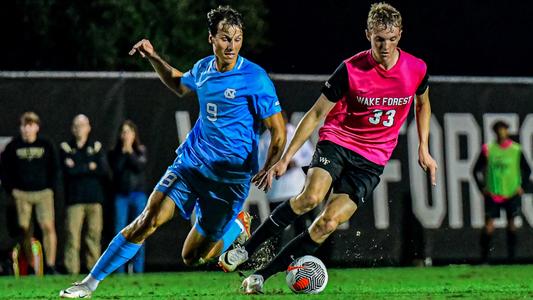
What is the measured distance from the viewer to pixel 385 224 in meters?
17.3

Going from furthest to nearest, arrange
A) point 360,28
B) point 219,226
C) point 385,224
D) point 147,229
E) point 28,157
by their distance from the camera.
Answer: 1. point 360,28
2. point 385,224
3. point 28,157
4. point 219,226
5. point 147,229

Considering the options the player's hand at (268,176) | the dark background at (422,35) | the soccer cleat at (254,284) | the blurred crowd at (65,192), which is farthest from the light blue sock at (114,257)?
the dark background at (422,35)

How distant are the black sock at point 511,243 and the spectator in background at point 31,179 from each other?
572 cm

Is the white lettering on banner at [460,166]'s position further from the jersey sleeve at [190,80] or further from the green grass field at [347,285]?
the jersey sleeve at [190,80]

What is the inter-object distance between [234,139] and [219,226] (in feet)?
2.94

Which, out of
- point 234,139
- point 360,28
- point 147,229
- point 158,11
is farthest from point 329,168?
point 360,28

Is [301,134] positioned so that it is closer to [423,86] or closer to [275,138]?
[275,138]

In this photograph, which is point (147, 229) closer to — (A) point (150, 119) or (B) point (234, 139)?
(B) point (234, 139)

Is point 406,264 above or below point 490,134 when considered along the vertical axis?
below

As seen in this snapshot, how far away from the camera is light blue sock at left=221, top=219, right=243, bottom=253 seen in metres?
12.4

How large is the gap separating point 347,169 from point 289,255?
3.07ft

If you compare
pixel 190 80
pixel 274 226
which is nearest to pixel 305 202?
pixel 274 226

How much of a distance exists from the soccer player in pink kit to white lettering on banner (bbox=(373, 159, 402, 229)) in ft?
17.3

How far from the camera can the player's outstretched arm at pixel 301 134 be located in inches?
424
